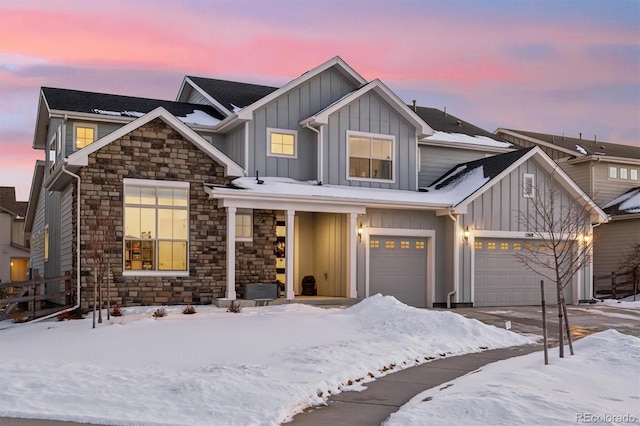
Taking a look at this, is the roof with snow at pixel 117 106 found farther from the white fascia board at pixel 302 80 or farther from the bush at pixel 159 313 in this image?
the bush at pixel 159 313

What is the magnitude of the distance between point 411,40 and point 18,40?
13.3m

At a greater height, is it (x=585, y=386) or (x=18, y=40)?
(x=18, y=40)

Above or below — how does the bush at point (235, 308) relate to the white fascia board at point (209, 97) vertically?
below

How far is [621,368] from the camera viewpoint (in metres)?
9.12

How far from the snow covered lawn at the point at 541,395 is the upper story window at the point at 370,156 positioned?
10.6m

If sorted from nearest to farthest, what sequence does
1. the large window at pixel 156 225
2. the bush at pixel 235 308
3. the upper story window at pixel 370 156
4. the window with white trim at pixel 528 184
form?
the bush at pixel 235 308 → the large window at pixel 156 225 → the upper story window at pixel 370 156 → the window with white trim at pixel 528 184

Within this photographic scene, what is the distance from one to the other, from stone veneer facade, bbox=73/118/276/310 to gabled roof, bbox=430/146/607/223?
6.00 meters

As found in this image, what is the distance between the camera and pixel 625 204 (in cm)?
2722

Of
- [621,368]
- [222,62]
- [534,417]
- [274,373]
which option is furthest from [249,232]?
[222,62]

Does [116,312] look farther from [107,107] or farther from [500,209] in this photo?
[500,209]

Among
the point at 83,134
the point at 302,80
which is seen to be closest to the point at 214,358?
the point at 83,134

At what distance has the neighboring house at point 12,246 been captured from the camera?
115 ft

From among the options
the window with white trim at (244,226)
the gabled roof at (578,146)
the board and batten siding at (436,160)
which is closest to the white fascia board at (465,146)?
the board and batten siding at (436,160)

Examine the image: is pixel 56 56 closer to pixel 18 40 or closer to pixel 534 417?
pixel 18 40
